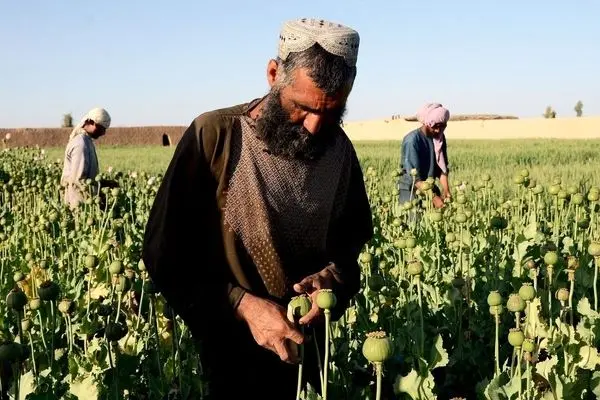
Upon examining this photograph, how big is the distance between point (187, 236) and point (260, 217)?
0.62ft

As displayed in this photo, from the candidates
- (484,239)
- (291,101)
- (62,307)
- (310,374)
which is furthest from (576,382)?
(484,239)

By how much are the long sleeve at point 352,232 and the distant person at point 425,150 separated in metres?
3.94

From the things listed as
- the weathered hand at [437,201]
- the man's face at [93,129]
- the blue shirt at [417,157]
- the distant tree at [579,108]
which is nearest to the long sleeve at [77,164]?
the man's face at [93,129]

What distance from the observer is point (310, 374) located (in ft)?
7.29

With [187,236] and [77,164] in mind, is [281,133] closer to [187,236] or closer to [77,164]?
[187,236]

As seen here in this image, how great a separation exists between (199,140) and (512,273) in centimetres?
256

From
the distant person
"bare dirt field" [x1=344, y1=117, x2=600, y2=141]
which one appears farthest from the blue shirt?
"bare dirt field" [x1=344, y1=117, x2=600, y2=141]

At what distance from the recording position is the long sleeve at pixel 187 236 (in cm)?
187

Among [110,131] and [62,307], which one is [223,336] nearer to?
[62,307]

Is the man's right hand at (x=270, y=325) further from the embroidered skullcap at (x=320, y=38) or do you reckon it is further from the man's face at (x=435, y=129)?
the man's face at (x=435, y=129)

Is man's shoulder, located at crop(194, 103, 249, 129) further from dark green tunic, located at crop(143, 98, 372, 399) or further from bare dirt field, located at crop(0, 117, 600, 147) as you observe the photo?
bare dirt field, located at crop(0, 117, 600, 147)

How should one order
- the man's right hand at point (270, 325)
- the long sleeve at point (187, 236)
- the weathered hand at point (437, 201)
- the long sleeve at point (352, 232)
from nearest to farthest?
1. the man's right hand at point (270, 325)
2. the long sleeve at point (187, 236)
3. the long sleeve at point (352, 232)
4. the weathered hand at point (437, 201)

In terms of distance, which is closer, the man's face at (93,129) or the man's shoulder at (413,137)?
the man's shoulder at (413,137)

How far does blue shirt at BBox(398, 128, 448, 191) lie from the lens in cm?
616
